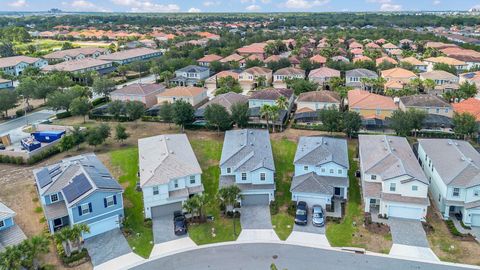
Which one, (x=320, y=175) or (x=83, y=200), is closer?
(x=83, y=200)

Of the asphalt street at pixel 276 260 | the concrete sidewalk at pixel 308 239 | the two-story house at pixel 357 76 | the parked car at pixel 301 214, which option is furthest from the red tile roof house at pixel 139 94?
the concrete sidewalk at pixel 308 239

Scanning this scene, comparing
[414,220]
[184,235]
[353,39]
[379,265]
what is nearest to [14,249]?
[184,235]

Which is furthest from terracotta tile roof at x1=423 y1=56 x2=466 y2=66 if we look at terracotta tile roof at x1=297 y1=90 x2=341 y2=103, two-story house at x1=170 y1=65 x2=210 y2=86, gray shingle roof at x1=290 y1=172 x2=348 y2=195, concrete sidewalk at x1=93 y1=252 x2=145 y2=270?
concrete sidewalk at x1=93 y1=252 x2=145 y2=270

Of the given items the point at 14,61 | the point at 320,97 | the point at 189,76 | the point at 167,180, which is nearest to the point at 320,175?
the point at 167,180

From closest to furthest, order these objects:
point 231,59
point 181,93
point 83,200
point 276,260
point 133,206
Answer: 1. point 276,260
2. point 83,200
3. point 133,206
4. point 181,93
5. point 231,59

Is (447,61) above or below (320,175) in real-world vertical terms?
above

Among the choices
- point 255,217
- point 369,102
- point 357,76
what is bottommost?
point 255,217

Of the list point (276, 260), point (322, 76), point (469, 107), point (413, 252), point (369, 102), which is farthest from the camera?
point (322, 76)

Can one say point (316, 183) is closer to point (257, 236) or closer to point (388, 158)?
point (388, 158)
